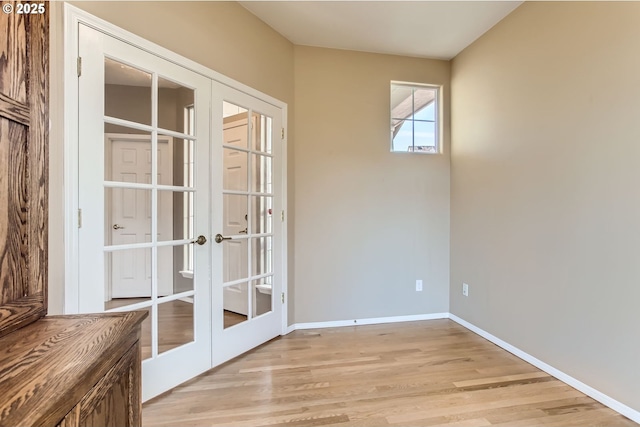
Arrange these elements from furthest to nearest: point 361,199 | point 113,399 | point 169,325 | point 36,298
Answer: point 361,199
point 169,325
point 36,298
point 113,399

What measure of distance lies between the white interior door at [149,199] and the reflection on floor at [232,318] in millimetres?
157

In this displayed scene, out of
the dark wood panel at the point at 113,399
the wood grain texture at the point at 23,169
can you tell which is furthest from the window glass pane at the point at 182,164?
the dark wood panel at the point at 113,399

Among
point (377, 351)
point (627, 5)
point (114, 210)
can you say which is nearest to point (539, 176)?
point (627, 5)

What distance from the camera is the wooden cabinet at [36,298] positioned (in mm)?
729

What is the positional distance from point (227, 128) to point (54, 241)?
1244 millimetres

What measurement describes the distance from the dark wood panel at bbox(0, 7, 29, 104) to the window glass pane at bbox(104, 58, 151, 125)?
0.63 meters

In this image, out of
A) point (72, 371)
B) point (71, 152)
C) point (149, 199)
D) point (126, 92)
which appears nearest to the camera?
point (72, 371)

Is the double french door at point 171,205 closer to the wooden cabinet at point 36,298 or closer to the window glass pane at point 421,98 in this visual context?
the wooden cabinet at point 36,298

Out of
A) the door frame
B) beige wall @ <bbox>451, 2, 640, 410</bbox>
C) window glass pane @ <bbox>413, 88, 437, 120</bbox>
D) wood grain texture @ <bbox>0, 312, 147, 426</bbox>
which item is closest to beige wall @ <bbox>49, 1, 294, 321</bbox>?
the door frame

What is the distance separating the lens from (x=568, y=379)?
6.37 feet

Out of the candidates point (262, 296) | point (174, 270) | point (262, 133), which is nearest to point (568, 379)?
point (262, 296)

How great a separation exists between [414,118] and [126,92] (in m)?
2.54

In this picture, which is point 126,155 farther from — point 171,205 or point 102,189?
point 171,205

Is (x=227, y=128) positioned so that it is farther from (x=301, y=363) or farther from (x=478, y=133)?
(x=478, y=133)
